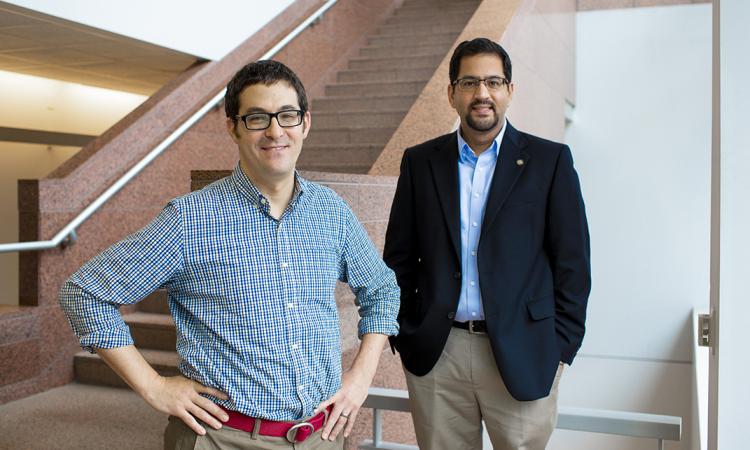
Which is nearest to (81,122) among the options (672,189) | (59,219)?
(59,219)

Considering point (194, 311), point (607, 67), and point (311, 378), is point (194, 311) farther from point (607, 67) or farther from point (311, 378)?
point (607, 67)

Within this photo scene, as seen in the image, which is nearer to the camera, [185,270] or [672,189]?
[185,270]

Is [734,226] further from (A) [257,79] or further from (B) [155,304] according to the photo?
(B) [155,304]

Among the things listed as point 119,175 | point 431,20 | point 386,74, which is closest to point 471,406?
point 119,175

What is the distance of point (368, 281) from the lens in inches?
88.3

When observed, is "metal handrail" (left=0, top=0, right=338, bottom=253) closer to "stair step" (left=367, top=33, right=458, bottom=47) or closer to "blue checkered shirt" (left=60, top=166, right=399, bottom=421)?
"stair step" (left=367, top=33, right=458, bottom=47)

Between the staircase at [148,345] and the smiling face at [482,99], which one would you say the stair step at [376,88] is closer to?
the staircase at [148,345]

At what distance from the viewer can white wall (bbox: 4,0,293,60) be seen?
18.9 ft

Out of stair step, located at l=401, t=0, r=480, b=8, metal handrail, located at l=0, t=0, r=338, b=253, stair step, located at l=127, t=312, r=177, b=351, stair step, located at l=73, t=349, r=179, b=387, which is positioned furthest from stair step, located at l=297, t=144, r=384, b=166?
stair step, located at l=401, t=0, r=480, b=8

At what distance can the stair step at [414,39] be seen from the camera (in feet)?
29.6

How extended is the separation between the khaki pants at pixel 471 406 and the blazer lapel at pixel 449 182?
31 centimetres

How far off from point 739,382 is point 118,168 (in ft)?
14.9

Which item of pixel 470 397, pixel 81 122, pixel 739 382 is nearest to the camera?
pixel 739 382

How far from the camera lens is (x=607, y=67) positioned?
9953 millimetres
